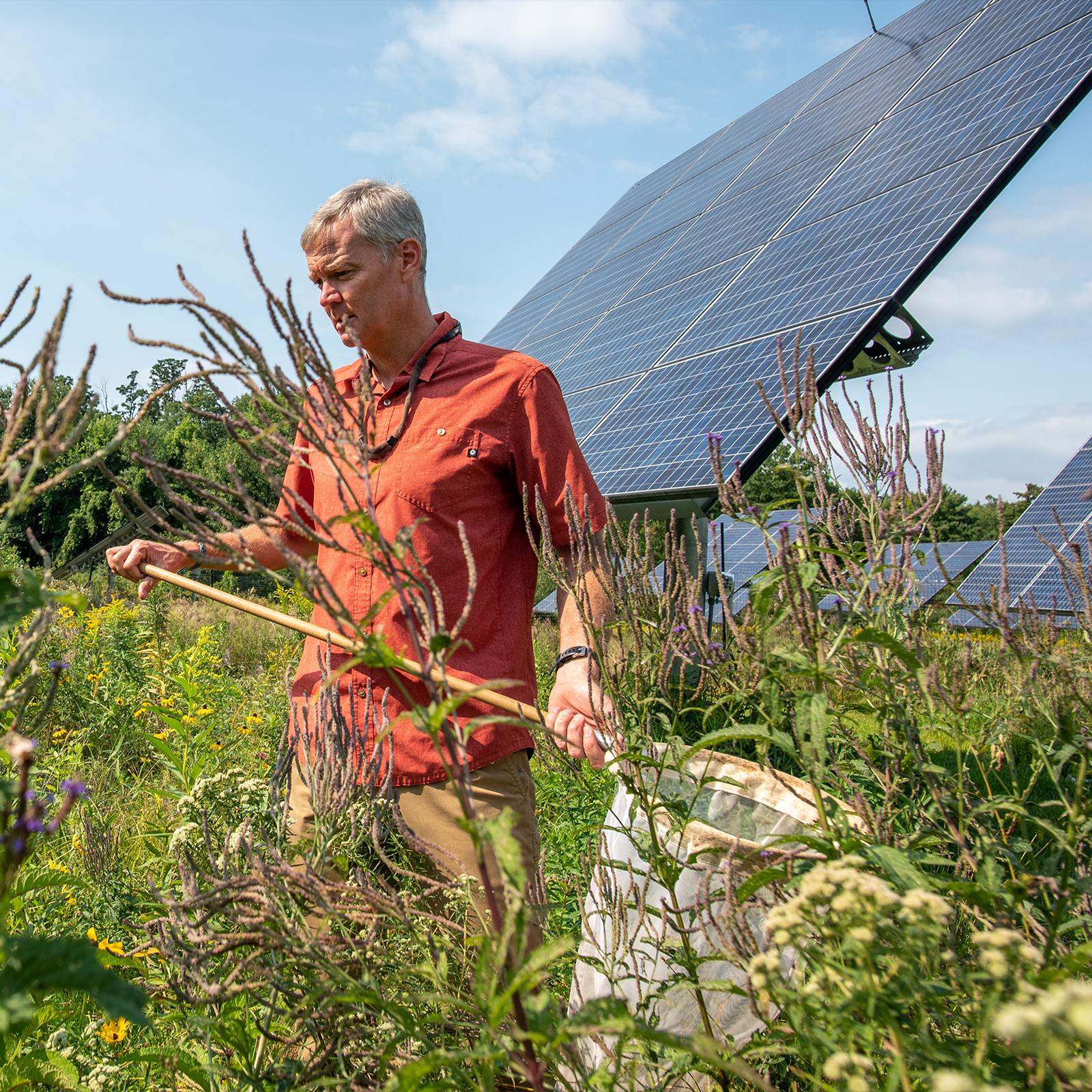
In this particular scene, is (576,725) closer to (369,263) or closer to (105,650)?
(369,263)

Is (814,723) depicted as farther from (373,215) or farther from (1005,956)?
(373,215)

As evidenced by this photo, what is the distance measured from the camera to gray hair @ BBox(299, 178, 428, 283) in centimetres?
238

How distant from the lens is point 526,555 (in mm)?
2416

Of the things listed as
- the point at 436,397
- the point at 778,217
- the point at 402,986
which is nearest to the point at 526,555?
the point at 436,397

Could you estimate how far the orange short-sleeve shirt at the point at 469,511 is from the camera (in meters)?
2.18

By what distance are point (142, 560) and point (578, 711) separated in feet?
3.87

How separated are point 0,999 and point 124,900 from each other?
2.43 m

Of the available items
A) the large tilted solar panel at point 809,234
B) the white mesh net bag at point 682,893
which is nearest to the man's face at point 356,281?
the white mesh net bag at point 682,893

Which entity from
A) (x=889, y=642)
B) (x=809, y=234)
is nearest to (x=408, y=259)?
(x=889, y=642)

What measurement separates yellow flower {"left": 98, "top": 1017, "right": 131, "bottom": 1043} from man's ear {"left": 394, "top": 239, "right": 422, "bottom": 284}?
186 cm

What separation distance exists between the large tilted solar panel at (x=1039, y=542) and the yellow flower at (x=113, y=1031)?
601 centimetres

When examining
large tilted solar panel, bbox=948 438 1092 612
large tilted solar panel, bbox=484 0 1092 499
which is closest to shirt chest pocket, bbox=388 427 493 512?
large tilted solar panel, bbox=484 0 1092 499

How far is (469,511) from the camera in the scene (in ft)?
7.54

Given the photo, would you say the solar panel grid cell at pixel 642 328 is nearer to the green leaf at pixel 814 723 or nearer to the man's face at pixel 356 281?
the man's face at pixel 356 281
